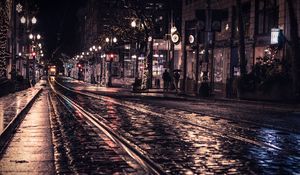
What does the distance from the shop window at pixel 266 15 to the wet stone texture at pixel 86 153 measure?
76.2 ft

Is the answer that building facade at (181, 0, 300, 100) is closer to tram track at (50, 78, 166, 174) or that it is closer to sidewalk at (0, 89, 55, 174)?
tram track at (50, 78, 166, 174)

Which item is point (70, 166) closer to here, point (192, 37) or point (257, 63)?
point (257, 63)

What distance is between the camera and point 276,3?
38.2 metres

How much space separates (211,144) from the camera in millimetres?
14195

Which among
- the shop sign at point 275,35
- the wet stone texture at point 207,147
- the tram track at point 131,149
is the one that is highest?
the shop sign at point 275,35

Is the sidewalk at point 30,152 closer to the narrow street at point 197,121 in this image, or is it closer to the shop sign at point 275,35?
the narrow street at point 197,121

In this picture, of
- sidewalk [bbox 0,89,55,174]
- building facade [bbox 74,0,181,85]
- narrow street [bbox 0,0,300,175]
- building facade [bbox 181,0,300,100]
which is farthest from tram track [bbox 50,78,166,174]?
building facade [bbox 74,0,181,85]

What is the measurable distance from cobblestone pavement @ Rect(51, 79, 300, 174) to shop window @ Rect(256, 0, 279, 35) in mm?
18107

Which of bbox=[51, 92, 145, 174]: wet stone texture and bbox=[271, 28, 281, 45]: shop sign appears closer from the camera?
bbox=[51, 92, 145, 174]: wet stone texture

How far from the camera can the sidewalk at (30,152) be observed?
33.8 feet

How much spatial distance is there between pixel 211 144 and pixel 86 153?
3408mm

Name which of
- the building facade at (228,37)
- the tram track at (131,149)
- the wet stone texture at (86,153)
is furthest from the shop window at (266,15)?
the wet stone texture at (86,153)

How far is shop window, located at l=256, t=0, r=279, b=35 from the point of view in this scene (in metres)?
38.4

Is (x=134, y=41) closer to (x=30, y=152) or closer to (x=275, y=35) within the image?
(x=275, y=35)
